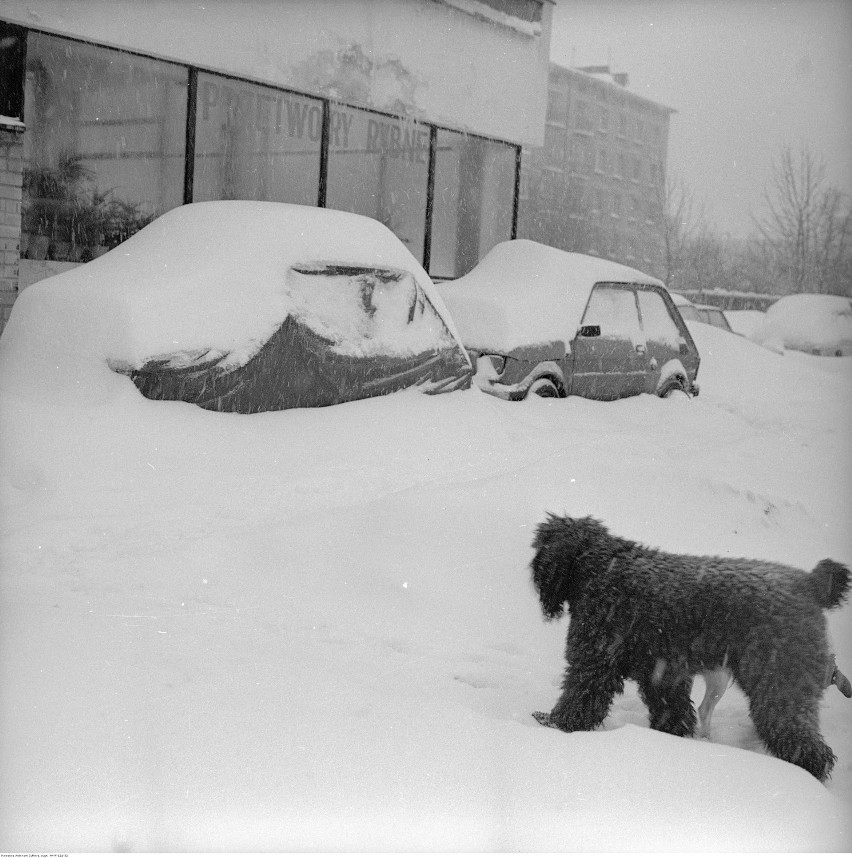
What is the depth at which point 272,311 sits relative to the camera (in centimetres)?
611

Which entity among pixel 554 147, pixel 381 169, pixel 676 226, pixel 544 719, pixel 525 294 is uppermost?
pixel 554 147

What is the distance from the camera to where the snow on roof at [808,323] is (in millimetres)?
17281

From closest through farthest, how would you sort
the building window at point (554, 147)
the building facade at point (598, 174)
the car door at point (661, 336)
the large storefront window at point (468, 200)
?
the car door at point (661, 336)
the large storefront window at point (468, 200)
the building facade at point (598, 174)
the building window at point (554, 147)

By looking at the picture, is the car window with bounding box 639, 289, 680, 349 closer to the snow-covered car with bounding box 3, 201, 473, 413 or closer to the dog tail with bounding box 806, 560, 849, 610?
the snow-covered car with bounding box 3, 201, 473, 413

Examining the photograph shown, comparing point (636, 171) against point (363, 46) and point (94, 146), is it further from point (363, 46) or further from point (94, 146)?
point (94, 146)

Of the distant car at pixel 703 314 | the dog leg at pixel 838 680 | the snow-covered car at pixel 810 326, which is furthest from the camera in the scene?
the distant car at pixel 703 314

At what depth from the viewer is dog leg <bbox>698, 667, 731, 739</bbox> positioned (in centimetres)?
340

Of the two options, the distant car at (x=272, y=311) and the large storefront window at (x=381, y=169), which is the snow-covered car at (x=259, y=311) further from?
the large storefront window at (x=381, y=169)

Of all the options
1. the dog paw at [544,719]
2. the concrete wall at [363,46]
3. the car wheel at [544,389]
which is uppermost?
the concrete wall at [363,46]

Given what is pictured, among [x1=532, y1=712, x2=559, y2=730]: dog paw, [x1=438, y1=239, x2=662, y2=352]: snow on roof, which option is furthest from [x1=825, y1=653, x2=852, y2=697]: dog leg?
[x1=438, y1=239, x2=662, y2=352]: snow on roof

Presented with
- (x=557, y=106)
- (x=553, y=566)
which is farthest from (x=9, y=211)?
(x=557, y=106)

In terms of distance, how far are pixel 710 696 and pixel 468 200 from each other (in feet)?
38.8

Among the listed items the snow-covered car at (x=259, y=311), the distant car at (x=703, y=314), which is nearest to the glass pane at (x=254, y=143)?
the snow-covered car at (x=259, y=311)

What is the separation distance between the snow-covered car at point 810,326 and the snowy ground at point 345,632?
1069cm
